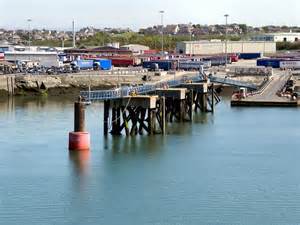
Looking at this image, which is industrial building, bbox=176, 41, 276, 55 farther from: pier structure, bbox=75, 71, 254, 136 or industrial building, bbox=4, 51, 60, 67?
pier structure, bbox=75, 71, 254, 136

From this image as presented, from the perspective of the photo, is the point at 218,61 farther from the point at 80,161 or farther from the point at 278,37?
the point at 80,161

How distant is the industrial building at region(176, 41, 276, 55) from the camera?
400 feet

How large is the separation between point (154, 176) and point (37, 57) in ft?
196

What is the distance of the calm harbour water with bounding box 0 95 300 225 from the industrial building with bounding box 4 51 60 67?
39.5 metres

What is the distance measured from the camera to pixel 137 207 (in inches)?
1075

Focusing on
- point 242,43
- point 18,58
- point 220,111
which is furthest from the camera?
point 242,43

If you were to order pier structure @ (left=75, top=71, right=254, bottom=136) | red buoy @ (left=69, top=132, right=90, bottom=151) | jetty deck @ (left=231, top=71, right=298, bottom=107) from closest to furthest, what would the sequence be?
red buoy @ (left=69, top=132, right=90, bottom=151) < pier structure @ (left=75, top=71, right=254, bottom=136) < jetty deck @ (left=231, top=71, right=298, bottom=107)

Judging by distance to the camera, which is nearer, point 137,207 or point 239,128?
point 137,207

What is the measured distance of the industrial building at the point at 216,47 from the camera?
4803 inches

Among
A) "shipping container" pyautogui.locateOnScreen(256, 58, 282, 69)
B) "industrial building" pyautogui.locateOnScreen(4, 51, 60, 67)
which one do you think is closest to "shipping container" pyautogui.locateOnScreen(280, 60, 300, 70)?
"shipping container" pyautogui.locateOnScreen(256, 58, 282, 69)

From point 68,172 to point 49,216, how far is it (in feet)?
21.2

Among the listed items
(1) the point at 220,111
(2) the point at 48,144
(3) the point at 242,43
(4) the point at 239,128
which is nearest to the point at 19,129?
(2) the point at 48,144

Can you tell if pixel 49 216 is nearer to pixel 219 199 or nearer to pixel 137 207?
pixel 137 207

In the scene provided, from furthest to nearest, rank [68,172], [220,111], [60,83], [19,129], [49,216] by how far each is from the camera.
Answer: [60,83]
[220,111]
[19,129]
[68,172]
[49,216]
